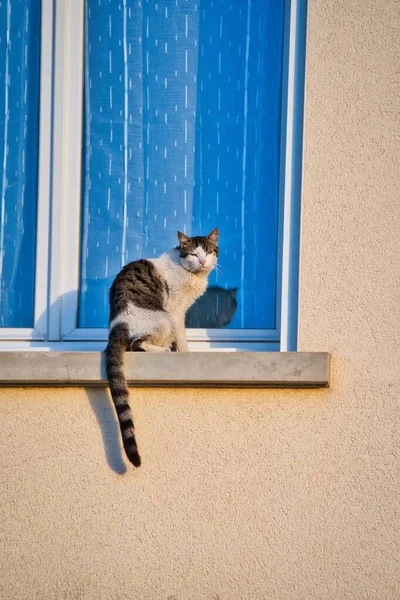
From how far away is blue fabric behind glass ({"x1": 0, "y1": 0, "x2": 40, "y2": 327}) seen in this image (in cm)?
414

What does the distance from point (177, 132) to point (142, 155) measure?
0.64ft

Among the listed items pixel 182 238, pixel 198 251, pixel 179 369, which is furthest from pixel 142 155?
pixel 179 369

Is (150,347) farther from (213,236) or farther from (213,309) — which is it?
(213,236)

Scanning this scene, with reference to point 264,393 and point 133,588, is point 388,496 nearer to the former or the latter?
point 264,393

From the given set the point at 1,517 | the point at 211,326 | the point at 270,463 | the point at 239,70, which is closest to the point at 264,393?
the point at 270,463

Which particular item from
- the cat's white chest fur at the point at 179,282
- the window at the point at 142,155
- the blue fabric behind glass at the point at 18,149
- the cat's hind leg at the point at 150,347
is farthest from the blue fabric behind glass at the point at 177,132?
the cat's hind leg at the point at 150,347

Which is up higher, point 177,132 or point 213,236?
point 177,132

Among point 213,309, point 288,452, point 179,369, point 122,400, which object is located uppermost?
point 213,309

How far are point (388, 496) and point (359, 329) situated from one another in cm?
67

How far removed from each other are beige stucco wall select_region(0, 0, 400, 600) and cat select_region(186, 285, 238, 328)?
52 centimetres

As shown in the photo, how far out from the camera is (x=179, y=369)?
139 inches

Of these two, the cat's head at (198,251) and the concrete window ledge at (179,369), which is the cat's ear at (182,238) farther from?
the concrete window ledge at (179,369)

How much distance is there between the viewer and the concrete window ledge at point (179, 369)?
137 inches

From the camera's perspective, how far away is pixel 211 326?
4.06 metres
